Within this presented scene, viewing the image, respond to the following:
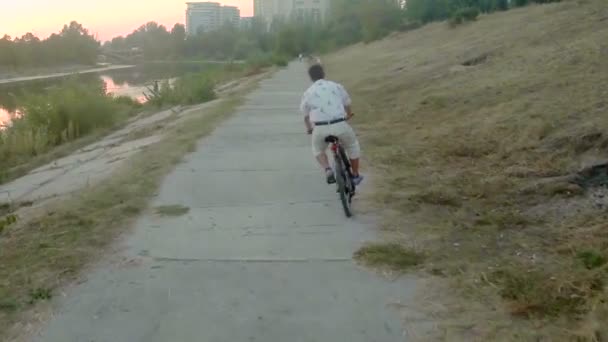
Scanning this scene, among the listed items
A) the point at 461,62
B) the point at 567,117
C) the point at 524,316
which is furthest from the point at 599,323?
the point at 461,62

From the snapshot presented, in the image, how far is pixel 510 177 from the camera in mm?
8219

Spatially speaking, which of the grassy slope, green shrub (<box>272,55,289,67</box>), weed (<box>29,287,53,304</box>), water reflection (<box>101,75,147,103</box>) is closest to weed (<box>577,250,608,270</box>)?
the grassy slope

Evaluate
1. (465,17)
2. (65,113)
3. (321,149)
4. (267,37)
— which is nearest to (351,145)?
(321,149)

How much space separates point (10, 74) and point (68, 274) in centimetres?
8035

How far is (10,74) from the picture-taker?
79.8 metres

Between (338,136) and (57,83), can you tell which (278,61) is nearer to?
(57,83)

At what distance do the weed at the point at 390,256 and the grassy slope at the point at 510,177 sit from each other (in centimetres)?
16

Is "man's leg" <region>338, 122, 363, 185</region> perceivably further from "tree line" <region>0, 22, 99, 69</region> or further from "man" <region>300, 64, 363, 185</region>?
"tree line" <region>0, 22, 99, 69</region>

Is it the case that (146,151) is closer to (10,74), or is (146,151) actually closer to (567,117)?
(567,117)

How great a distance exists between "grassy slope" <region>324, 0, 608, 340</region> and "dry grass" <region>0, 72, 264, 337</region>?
2.72 m

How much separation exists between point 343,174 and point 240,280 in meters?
2.28

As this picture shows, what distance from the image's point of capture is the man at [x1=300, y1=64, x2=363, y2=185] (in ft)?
25.2

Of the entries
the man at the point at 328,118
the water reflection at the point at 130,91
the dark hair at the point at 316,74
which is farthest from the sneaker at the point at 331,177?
the water reflection at the point at 130,91

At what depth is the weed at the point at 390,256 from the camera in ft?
18.9
